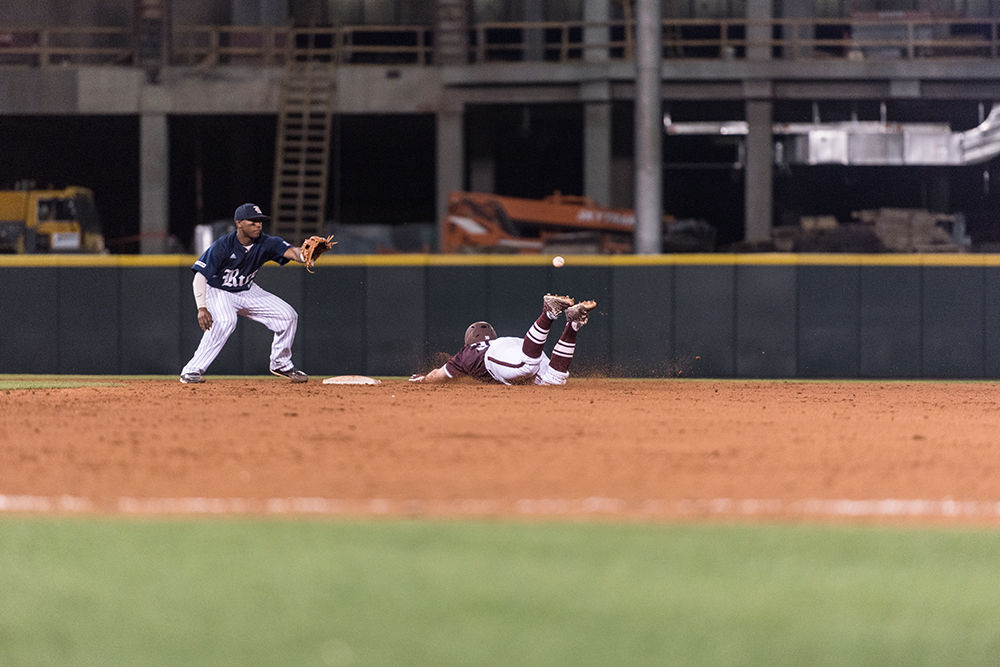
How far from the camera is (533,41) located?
32844mm

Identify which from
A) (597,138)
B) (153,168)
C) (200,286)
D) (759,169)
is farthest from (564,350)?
(153,168)

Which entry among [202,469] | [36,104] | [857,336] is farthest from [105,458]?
[36,104]

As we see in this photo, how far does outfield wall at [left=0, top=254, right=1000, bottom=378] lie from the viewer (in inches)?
674

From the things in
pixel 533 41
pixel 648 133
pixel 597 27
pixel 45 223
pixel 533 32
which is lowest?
pixel 45 223

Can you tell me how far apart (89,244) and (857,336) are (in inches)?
716

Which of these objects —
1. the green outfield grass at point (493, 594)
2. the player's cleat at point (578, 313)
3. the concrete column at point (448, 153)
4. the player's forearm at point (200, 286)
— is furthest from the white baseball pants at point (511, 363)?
the concrete column at point (448, 153)

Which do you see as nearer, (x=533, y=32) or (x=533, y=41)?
(x=533, y=41)

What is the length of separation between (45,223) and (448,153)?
9.18 metres

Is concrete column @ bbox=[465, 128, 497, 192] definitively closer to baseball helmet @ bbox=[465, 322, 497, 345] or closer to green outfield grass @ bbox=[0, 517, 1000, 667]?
baseball helmet @ bbox=[465, 322, 497, 345]

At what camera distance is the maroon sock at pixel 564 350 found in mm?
12609

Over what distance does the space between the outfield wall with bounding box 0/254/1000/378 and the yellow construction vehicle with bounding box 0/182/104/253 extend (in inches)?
411

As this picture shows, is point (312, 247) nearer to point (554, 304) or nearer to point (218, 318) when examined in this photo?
point (218, 318)

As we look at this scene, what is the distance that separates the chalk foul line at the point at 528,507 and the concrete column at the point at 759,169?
2331cm

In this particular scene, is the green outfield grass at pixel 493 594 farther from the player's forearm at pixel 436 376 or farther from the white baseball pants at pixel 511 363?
the player's forearm at pixel 436 376
